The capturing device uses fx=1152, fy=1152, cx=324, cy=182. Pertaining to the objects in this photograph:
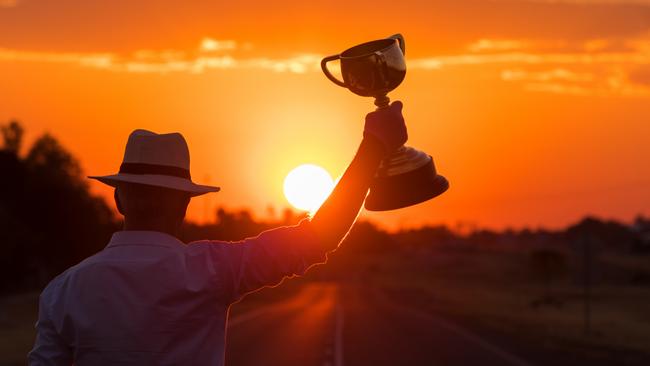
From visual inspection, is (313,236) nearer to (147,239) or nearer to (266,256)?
(266,256)

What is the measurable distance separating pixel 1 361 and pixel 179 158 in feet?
70.2

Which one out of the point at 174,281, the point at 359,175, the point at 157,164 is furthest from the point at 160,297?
the point at 359,175

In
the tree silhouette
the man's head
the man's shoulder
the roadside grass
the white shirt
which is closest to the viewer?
the white shirt

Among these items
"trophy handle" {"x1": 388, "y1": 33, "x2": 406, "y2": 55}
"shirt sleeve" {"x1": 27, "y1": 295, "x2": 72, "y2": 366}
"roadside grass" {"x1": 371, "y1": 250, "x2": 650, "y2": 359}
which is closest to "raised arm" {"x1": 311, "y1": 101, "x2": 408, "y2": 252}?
"trophy handle" {"x1": 388, "y1": 33, "x2": 406, "y2": 55}

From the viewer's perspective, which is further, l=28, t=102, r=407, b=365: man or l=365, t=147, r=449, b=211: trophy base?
l=365, t=147, r=449, b=211: trophy base

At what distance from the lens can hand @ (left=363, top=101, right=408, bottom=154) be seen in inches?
123

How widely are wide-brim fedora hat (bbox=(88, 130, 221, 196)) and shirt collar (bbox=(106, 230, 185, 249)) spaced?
139 mm

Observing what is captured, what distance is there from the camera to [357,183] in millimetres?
3164

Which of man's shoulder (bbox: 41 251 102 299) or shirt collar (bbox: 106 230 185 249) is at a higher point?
Result: shirt collar (bbox: 106 230 185 249)

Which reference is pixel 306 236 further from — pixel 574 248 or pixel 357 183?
pixel 574 248

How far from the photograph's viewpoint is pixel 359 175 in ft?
10.4

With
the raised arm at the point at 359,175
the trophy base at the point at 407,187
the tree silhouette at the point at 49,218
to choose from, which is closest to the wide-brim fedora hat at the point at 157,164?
the raised arm at the point at 359,175

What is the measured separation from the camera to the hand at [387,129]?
10.2 ft

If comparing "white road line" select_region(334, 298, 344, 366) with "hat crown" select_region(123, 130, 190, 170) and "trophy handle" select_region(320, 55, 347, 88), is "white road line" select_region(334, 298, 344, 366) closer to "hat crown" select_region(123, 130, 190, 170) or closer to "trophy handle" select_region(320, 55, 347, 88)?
"hat crown" select_region(123, 130, 190, 170)
